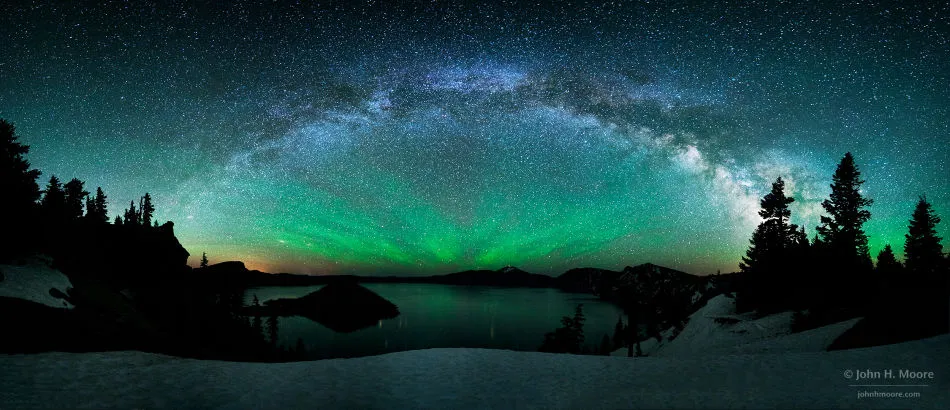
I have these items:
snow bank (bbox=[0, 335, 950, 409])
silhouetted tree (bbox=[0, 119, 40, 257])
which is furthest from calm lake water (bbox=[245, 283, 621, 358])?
snow bank (bbox=[0, 335, 950, 409])

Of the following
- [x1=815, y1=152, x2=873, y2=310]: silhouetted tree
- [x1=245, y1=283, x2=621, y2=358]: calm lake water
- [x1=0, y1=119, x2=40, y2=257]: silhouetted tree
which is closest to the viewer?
[x1=0, y1=119, x2=40, y2=257]: silhouetted tree

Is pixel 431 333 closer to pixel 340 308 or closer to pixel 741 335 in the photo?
pixel 340 308

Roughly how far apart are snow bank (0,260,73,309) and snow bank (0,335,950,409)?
3.95m

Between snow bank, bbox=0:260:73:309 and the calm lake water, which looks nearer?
snow bank, bbox=0:260:73:309

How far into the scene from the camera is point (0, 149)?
2248cm

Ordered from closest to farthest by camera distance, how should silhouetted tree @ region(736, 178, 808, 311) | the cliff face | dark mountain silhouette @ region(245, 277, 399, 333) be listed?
silhouetted tree @ region(736, 178, 808, 311), the cliff face, dark mountain silhouette @ region(245, 277, 399, 333)

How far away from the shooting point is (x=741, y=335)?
29156mm

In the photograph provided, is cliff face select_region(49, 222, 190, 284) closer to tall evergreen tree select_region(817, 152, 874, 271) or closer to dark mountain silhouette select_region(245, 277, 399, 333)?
tall evergreen tree select_region(817, 152, 874, 271)

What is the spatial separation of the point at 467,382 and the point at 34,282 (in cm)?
1759

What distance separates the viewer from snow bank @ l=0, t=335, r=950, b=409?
9.75m

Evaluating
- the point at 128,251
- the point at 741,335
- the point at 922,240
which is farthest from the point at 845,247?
the point at 128,251

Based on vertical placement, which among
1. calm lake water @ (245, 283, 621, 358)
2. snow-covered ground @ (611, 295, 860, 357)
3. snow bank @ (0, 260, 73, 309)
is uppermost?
snow bank @ (0, 260, 73, 309)

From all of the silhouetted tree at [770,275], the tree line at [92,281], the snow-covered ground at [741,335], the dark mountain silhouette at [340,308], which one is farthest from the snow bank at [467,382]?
the dark mountain silhouette at [340,308]

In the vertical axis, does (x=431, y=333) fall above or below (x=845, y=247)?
below
